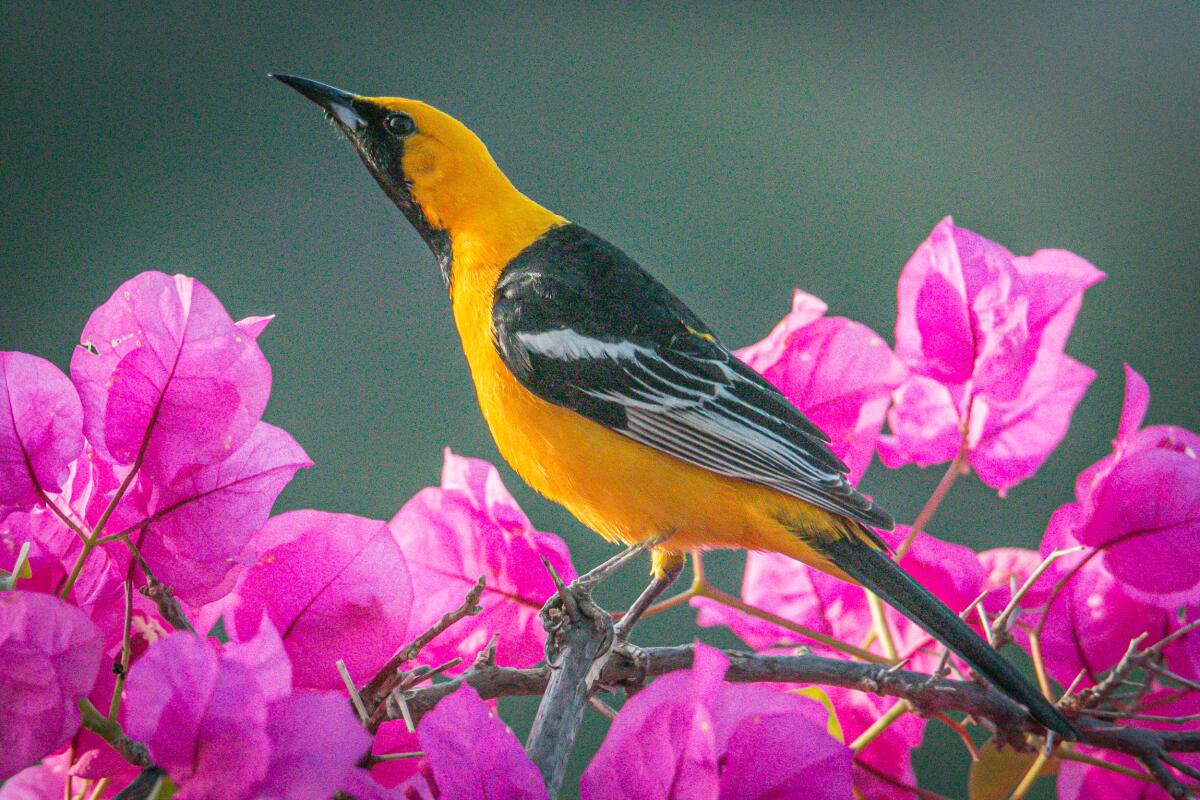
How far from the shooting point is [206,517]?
0.38 m

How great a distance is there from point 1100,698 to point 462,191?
0.75 m

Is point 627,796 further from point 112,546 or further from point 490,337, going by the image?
point 490,337

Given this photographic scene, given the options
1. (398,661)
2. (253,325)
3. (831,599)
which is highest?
(253,325)

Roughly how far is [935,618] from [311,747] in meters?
0.41

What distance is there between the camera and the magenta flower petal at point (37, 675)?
298 mm

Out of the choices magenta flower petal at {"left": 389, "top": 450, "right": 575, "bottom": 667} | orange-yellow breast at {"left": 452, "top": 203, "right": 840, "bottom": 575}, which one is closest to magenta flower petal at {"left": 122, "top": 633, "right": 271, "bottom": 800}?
magenta flower petal at {"left": 389, "top": 450, "right": 575, "bottom": 667}

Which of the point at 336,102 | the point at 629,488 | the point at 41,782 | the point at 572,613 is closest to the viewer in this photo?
the point at 41,782

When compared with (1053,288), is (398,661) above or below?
below

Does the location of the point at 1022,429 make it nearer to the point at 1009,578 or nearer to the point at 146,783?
the point at 1009,578

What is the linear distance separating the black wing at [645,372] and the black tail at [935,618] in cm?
4

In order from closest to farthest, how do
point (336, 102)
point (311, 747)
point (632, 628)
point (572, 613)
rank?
point (311, 747)
point (572, 613)
point (632, 628)
point (336, 102)

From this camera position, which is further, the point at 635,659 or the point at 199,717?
the point at 635,659

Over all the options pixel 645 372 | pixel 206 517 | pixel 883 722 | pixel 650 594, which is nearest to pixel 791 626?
pixel 883 722

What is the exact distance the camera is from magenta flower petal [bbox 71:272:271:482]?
1.20 ft
